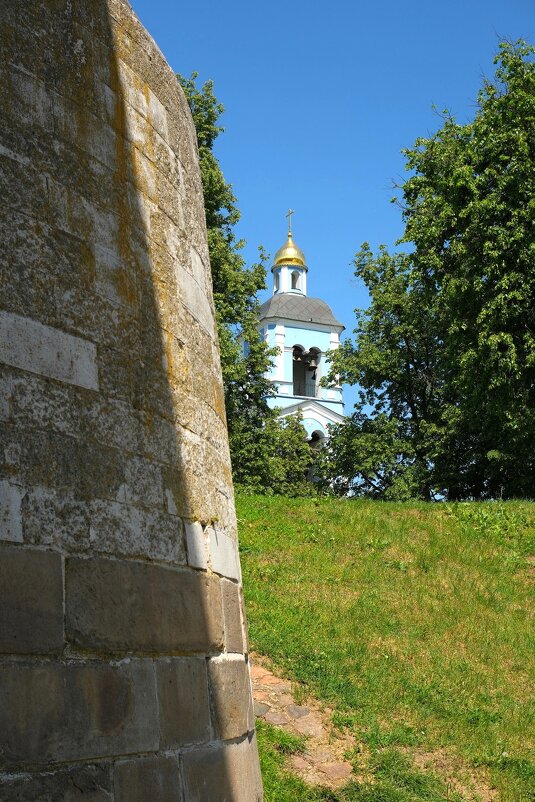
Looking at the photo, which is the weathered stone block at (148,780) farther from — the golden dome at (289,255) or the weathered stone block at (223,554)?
the golden dome at (289,255)

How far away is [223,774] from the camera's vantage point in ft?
12.4

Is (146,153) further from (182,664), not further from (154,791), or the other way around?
(154,791)

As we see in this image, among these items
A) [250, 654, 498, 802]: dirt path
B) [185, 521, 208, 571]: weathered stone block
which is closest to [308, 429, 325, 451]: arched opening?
[250, 654, 498, 802]: dirt path

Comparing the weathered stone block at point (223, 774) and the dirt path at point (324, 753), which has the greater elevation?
the weathered stone block at point (223, 774)

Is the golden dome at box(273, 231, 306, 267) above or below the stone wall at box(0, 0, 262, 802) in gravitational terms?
above

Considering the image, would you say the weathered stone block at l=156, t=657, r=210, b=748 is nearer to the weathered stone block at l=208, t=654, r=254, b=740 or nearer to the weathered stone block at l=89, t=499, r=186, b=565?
the weathered stone block at l=208, t=654, r=254, b=740

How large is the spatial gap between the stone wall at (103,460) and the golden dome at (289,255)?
43.8 meters

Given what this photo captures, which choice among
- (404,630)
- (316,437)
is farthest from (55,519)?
(316,437)

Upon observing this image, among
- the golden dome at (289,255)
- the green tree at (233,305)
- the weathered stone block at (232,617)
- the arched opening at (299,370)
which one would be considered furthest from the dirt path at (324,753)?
the golden dome at (289,255)

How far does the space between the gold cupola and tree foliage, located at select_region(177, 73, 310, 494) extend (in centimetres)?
2291

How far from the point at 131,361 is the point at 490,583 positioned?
6821 mm

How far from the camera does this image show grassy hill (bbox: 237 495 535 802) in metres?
6.38

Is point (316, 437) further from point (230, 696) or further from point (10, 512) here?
point (10, 512)

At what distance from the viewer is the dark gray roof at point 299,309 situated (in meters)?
43.5
